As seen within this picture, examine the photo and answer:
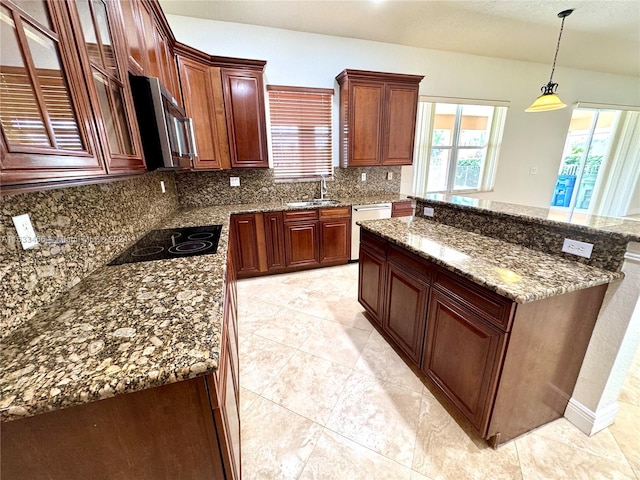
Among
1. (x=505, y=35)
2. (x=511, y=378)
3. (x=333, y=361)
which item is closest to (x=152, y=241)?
(x=333, y=361)

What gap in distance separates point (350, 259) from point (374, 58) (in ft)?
9.08

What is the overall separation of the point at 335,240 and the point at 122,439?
2.89 metres

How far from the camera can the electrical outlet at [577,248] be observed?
125 cm

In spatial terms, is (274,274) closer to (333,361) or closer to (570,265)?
(333,361)

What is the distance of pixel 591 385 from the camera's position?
133cm

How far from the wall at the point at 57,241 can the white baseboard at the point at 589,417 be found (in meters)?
2.54

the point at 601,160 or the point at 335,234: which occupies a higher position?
the point at 601,160

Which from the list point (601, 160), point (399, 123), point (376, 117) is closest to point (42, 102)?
point (376, 117)

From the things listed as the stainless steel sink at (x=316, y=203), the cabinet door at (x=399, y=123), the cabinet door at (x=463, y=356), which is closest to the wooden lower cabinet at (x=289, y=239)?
the stainless steel sink at (x=316, y=203)

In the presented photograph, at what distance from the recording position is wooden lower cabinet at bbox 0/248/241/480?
61 cm

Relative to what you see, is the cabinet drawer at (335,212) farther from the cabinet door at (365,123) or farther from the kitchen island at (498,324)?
the kitchen island at (498,324)

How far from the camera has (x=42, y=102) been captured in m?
0.72

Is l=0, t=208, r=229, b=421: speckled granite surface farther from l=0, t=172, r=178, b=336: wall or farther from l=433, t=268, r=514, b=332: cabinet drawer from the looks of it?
l=433, t=268, r=514, b=332: cabinet drawer

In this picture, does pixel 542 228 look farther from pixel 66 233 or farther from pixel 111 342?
pixel 66 233
